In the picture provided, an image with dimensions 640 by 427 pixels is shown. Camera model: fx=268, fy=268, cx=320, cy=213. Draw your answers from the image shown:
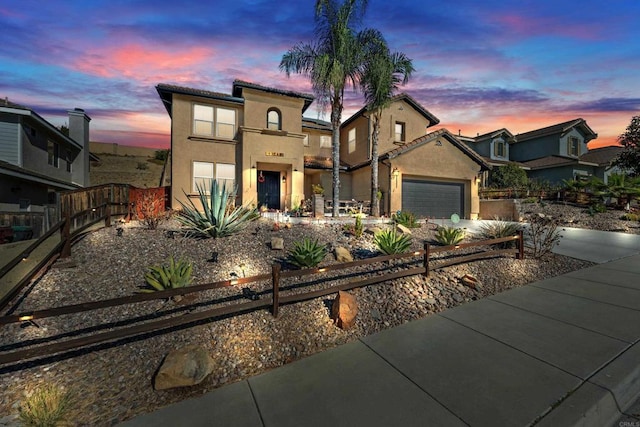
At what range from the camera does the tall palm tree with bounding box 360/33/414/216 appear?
1328cm

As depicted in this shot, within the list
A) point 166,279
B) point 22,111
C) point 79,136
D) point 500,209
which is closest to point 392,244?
point 166,279

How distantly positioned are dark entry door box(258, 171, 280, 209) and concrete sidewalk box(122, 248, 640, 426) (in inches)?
520

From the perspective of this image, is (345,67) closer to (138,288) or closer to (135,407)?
(138,288)

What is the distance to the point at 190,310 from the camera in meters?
4.46

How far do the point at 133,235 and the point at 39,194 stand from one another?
14017mm

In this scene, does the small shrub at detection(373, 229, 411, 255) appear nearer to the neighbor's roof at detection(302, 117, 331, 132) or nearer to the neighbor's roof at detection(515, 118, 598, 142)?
the neighbor's roof at detection(302, 117, 331, 132)

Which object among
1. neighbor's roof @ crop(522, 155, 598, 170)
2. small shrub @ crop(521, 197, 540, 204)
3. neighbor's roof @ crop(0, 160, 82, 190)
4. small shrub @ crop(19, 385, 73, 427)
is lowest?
small shrub @ crop(19, 385, 73, 427)

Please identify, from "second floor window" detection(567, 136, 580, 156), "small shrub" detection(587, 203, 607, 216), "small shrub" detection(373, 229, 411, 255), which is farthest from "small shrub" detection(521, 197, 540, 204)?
"small shrub" detection(373, 229, 411, 255)

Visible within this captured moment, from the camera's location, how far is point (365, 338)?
164 inches

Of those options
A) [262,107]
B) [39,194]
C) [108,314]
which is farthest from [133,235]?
[39,194]

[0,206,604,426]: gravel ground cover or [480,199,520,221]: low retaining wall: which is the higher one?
[480,199,520,221]: low retaining wall

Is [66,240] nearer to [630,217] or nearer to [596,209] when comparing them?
[630,217]

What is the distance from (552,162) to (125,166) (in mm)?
55362

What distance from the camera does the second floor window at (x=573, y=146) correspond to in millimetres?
26969
